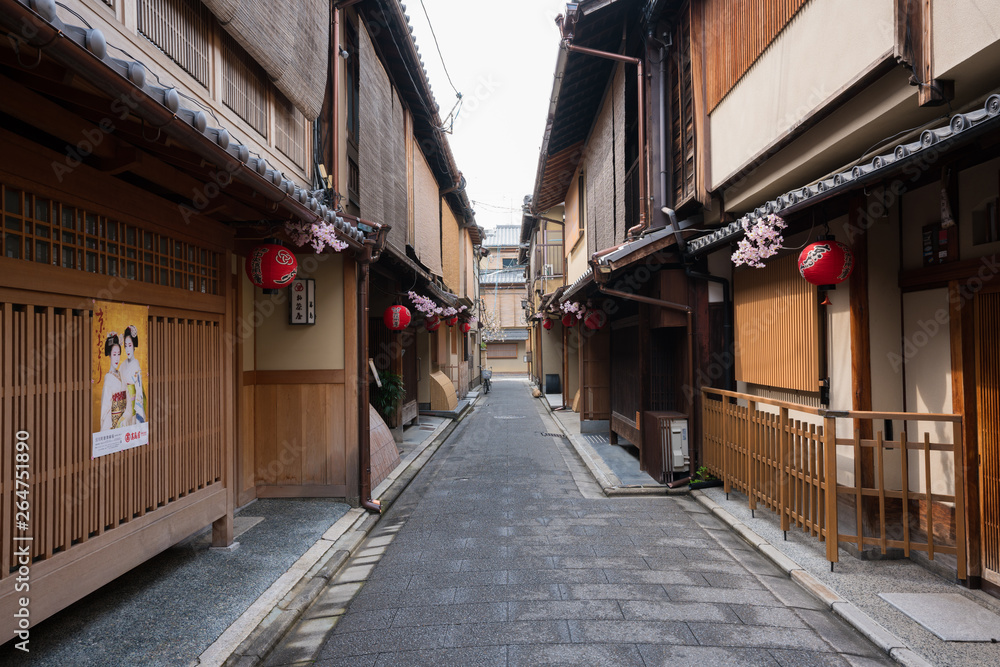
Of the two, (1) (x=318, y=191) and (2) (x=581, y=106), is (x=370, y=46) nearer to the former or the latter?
(1) (x=318, y=191)

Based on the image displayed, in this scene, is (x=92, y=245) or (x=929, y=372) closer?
(x=92, y=245)

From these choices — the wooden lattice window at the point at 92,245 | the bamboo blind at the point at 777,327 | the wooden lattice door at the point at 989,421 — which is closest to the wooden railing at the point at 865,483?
the wooden lattice door at the point at 989,421

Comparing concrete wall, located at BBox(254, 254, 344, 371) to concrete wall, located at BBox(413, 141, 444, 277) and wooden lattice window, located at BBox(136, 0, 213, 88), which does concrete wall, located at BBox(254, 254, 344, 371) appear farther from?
concrete wall, located at BBox(413, 141, 444, 277)

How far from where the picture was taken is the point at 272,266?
264 inches

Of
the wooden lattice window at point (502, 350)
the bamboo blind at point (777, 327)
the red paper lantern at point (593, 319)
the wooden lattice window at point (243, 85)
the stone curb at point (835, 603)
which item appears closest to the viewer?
the stone curb at point (835, 603)

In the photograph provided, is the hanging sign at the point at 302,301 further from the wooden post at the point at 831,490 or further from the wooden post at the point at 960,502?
the wooden post at the point at 960,502

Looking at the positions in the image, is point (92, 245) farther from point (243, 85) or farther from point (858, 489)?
point (858, 489)

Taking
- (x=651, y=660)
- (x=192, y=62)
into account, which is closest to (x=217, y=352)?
(x=192, y=62)

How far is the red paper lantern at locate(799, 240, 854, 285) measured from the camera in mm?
5797

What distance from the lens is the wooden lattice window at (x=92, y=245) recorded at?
3.86m

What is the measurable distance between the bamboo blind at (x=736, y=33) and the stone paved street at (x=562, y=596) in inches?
255

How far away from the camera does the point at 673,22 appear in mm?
10344

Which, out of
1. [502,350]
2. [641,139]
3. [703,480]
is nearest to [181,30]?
[641,139]

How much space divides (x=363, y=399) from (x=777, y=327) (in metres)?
6.28
